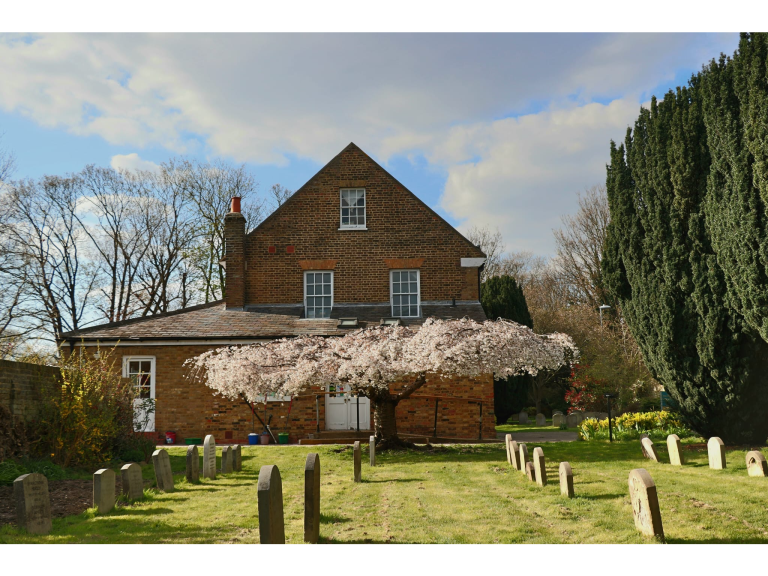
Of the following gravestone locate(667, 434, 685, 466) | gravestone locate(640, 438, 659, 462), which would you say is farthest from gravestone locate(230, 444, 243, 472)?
gravestone locate(667, 434, 685, 466)

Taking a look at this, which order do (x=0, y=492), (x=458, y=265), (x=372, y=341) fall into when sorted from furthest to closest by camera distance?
(x=458, y=265) → (x=372, y=341) → (x=0, y=492)

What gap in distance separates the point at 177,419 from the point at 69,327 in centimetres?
1737

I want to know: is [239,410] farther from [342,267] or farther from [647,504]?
[647,504]

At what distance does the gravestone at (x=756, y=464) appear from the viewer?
419 inches

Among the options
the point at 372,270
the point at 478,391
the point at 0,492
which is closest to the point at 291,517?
the point at 0,492

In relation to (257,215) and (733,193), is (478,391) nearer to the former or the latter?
(733,193)

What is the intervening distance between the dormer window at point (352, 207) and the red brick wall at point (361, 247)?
241mm

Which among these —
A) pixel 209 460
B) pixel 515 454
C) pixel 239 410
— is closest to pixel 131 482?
pixel 209 460

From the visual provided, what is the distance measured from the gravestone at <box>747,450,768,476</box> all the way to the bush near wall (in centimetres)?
554

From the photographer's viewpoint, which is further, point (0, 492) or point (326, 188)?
point (326, 188)

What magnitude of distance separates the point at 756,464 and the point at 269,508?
8728mm

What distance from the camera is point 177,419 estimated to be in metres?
19.3

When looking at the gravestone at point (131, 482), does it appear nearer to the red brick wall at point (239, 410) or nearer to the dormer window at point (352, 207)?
the red brick wall at point (239, 410)

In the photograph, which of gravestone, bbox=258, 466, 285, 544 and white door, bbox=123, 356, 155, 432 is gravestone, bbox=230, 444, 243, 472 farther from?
gravestone, bbox=258, 466, 285, 544
